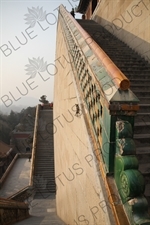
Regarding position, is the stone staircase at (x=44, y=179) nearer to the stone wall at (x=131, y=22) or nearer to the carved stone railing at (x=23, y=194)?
the carved stone railing at (x=23, y=194)

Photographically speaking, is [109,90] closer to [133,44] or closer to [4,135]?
[133,44]

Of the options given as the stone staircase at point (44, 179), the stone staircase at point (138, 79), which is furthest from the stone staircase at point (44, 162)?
the stone staircase at point (138, 79)

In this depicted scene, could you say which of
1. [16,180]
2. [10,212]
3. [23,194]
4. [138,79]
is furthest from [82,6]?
[10,212]

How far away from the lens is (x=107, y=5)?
904cm

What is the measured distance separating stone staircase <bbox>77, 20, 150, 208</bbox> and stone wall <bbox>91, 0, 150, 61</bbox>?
22 cm

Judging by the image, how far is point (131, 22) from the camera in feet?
21.0

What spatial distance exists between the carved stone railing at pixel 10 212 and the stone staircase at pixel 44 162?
4.76 meters

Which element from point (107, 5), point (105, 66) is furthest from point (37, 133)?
point (105, 66)

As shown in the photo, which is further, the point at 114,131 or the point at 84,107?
the point at 84,107

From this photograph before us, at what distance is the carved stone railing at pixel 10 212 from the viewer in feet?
16.3

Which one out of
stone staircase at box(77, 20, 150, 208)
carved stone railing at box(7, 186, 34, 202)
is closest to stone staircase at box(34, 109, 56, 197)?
carved stone railing at box(7, 186, 34, 202)

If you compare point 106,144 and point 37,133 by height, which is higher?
point 106,144

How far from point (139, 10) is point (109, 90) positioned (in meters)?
5.11

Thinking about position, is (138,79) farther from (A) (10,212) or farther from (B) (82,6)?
(B) (82,6)
